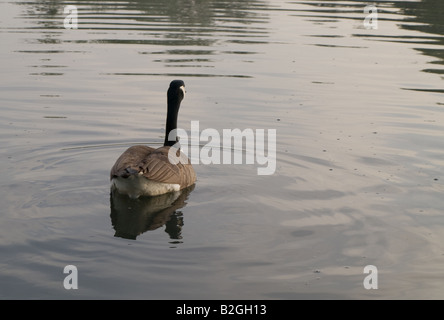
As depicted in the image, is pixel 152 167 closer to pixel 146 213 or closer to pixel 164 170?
pixel 164 170

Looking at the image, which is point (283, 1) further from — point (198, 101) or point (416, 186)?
point (416, 186)

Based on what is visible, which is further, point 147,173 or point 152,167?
point 152,167

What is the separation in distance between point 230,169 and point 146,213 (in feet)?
7.07

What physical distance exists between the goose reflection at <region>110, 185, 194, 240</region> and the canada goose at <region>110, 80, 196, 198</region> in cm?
10

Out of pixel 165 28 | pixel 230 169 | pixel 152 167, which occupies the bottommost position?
pixel 152 167

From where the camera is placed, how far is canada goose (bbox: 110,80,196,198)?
31.0ft

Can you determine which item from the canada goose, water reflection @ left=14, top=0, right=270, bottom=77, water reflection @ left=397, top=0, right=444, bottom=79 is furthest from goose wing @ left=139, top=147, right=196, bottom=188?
water reflection @ left=397, top=0, right=444, bottom=79

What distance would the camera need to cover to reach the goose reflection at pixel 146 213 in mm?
8689

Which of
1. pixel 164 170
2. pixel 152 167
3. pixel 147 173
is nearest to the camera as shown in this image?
pixel 147 173

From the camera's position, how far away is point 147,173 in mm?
9516

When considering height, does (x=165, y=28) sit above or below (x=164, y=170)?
above

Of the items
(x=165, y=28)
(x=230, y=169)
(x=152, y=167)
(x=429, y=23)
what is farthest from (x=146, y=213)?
(x=429, y=23)

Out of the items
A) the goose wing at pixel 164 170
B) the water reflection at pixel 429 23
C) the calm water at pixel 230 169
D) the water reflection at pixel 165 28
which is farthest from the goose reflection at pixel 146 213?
the water reflection at pixel 429 23

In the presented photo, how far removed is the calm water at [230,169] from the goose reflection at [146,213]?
0.11 ft
